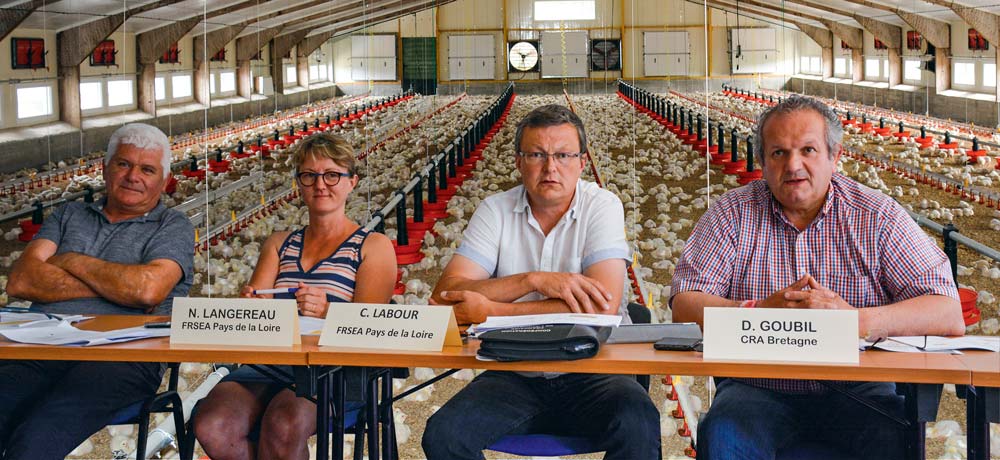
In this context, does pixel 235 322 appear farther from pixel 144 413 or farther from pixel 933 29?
pixel 933 29

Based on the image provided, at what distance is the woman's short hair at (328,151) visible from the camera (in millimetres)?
2225

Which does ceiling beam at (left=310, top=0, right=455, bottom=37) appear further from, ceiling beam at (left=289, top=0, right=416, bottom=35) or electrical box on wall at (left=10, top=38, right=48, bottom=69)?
electrical box on wall at (left=10, top=38, right=48, bottom=69)

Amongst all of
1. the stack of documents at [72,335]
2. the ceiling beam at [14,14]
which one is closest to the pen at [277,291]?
the stack of documents at [72,335]

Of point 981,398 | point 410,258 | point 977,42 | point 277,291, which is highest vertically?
point 977,42

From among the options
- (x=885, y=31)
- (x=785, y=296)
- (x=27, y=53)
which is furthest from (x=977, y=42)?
(x=27, y=53)

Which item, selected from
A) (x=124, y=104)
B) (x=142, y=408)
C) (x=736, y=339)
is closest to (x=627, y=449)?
(x=736, y=339)

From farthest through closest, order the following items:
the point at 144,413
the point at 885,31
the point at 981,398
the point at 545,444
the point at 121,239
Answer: the point at 885,31 < the point at 121,239 < the point at 144,413 < the point at 545,444 < the point at 981,398

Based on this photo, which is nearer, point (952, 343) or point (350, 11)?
point (952, 343)

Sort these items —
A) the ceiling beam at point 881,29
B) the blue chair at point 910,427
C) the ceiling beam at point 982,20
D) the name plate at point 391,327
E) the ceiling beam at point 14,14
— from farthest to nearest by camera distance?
the ceiling beam at point 14,14, the ceiling beam at point 881,29, the ceiling beam at point 982,20, the name plate at point 391,327, the blue chair at point 910,427

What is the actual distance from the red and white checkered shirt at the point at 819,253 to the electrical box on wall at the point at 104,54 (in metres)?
2.72

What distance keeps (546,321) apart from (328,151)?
30.7 inches

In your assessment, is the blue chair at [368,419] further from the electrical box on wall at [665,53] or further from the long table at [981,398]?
the electrical box on wall at [665,53]

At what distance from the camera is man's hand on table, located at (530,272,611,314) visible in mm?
1945

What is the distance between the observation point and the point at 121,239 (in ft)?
7.89
